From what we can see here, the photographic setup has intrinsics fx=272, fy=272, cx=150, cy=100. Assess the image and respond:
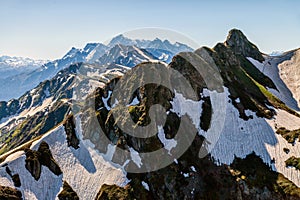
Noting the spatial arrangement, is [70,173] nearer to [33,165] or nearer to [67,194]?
[67,194]

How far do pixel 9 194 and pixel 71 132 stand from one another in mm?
31338

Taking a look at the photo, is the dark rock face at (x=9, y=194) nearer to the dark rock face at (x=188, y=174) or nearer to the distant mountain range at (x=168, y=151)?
the distant mountain range at (x=168, y=151)

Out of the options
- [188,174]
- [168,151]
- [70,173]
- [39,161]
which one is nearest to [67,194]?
[70,173]

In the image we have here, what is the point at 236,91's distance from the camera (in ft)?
398

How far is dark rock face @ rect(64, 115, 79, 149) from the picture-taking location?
104 m

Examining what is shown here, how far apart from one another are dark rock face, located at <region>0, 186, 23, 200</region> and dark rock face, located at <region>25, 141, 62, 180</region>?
24.1 feet

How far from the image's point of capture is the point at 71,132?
106m

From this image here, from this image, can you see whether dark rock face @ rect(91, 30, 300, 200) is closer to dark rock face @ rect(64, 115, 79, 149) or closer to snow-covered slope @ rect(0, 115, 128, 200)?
snow-covered slope @ rect(0, 115, 128, 200)

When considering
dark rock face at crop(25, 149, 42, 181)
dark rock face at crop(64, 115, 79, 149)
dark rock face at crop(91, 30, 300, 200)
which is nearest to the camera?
dark rock face at crop(91, 30, 300, 200)

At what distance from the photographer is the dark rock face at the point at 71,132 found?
104062 mm

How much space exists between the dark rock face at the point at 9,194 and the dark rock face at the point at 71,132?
25161 mm

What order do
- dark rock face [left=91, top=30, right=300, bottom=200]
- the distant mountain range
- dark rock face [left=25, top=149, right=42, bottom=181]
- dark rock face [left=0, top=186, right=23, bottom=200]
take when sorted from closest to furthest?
dark rock face [left=0, top=186, right=23, bottom=200] < dark rock face [left=91, top=30, right=300, bottom=200] < the distant mountain range < dark rock face [left=25, top=149, right=42, bottom=181]

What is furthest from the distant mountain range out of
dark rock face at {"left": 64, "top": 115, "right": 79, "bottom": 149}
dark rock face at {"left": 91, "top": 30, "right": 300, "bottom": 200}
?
dark rock face at {"left": 64, "top": 115, "right": 79, "bottom": 149}

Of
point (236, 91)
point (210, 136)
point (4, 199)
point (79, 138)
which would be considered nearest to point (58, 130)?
point (79, 138)
